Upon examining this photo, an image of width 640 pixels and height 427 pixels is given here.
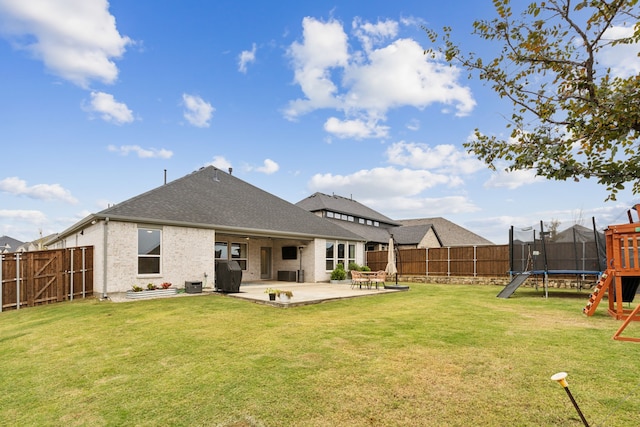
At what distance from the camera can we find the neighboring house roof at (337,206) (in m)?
30.4

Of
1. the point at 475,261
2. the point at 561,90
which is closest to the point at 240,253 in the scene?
the point at 475,261

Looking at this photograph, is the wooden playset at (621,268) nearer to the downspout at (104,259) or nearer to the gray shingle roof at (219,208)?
the gray shingle roof at (219,208)

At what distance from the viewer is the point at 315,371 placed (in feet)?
15.4

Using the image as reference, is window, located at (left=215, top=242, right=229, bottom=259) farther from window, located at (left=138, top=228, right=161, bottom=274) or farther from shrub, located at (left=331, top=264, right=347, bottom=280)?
shrub, located at (left=331, top=264, right=347, bottom=280)

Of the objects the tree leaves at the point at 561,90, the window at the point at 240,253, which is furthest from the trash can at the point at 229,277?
the tree leaves at the point at 561,90

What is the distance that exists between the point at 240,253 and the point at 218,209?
Result: 13.5 ft

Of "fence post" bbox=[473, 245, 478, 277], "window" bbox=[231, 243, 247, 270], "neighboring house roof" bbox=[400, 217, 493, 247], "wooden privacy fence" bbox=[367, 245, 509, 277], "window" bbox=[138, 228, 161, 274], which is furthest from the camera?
"neighboring house roof" bbox=[400, 217, 493, 247]

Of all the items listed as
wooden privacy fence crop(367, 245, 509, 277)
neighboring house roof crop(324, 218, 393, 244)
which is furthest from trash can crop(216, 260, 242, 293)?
neighboring house roof crop(324, 218, 393, 244)

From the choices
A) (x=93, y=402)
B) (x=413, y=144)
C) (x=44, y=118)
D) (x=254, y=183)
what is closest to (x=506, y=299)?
(x=413, y=144)

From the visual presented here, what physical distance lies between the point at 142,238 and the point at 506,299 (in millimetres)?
14827

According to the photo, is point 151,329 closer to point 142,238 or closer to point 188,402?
point 188,402

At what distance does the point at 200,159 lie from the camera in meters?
21.8

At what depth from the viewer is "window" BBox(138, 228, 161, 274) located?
13016mm

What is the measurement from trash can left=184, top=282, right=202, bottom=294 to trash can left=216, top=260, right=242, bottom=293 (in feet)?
2.67
